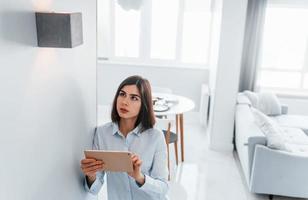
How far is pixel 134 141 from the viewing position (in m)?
1.68

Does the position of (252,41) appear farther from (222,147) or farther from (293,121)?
(222,147)

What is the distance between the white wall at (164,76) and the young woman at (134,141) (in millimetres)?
3880

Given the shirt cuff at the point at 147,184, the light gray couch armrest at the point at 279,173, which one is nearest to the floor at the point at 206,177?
the light gray couch armrest at the point at 279,173

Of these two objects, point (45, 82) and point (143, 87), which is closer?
point (45, 82)

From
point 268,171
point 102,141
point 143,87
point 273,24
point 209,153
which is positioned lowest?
point 209,153

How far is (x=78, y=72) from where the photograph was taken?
1.45 metres

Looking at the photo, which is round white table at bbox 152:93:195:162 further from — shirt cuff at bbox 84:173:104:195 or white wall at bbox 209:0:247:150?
shirt cuff at bbox 84:173:104:195

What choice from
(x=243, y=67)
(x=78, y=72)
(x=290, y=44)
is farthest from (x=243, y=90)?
(x=78, y=72)

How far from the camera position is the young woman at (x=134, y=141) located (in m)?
1.66

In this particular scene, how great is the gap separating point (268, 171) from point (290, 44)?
2914 mm

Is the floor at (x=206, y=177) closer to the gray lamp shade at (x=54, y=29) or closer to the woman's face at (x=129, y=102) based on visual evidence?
the woman's face at (x=129, y=102)

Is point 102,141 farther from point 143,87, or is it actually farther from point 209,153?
point 209,153

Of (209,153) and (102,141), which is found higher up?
(102,141)

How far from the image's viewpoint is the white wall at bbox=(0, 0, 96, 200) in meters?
0.89
